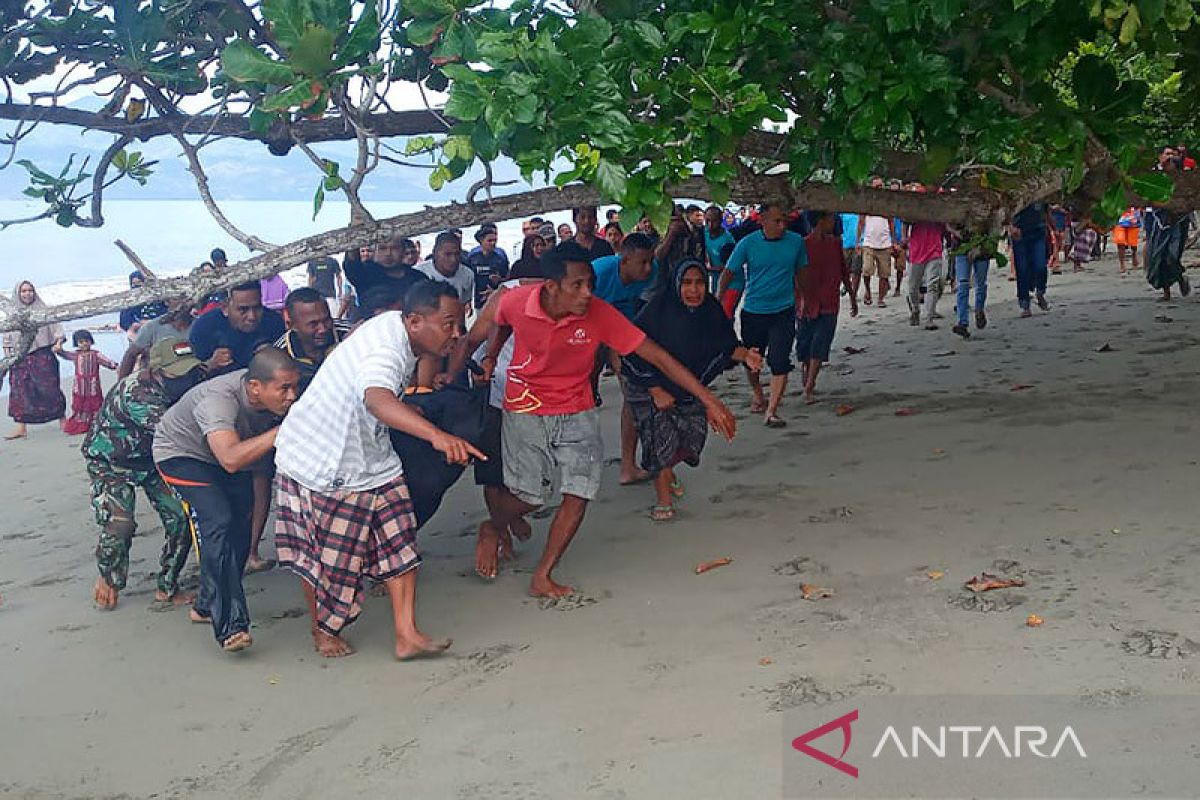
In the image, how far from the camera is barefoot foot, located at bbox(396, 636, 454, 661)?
4.42 m

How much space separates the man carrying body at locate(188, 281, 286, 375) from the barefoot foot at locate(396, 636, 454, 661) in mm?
2164

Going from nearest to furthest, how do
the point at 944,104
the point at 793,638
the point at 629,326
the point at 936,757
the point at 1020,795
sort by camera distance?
the point at 1020,795 → the point at 936,757 → the point at 793,638 → the point at 944,104 → the point at 629,326

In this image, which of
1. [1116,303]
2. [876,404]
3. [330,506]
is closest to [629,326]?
Result: [330,506]

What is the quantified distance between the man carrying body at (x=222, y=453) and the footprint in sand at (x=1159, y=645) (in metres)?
3.01

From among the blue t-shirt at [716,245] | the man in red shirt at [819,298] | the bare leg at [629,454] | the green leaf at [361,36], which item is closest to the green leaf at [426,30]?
the green leaf at [361,36]

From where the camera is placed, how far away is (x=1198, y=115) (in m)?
5.63

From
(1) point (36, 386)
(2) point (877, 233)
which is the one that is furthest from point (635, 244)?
(2) point (877, 233)

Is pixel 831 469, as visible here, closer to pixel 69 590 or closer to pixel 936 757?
pixel 936 757

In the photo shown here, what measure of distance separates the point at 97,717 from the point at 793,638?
8.31ft

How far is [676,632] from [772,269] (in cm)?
382

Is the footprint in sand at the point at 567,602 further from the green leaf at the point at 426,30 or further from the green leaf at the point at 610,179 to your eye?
the green leaf at the point at 426,30

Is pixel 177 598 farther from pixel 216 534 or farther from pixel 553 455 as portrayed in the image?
pixel 553 455

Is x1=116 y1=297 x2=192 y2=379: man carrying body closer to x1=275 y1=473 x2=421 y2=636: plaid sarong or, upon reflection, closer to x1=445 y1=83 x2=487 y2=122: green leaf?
x1=275 y1=473 x2=421 y2=636: plaid sarong

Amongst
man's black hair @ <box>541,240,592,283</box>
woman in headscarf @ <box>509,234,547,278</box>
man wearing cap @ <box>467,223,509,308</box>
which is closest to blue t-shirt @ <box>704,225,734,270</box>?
man wearing cap @ <box>467,223,509,308</box>
